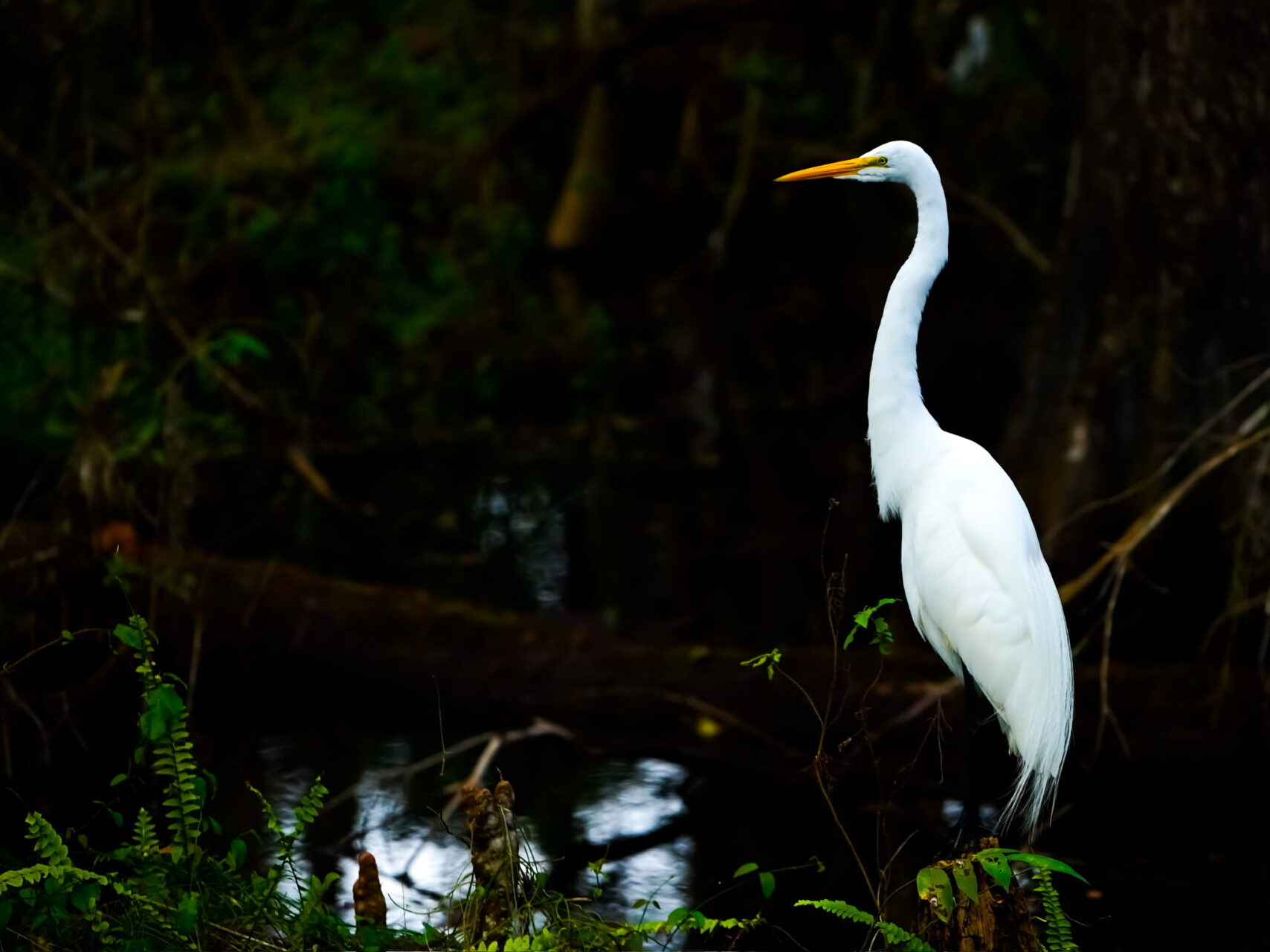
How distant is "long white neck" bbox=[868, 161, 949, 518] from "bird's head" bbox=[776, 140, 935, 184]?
12 mm

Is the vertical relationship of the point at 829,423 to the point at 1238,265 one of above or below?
below

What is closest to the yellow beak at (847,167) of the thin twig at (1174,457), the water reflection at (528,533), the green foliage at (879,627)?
the green foliage at (879,627)

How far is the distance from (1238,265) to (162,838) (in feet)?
12.6

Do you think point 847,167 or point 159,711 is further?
point 847,167

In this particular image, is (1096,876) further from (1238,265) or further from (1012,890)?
(1238,265)

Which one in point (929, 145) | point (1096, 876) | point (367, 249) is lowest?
point (1096, 876)

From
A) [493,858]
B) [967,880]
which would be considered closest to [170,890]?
[493,858]

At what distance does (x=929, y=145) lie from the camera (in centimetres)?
985

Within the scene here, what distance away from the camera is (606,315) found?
35.4 feet

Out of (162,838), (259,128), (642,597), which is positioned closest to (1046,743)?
(162,838)

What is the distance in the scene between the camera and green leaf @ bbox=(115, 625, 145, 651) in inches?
97.8

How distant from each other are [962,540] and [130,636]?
1736 mm

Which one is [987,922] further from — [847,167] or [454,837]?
[454,837]

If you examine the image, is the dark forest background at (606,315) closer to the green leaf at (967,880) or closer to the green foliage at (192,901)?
the green foliage at (192,901)
